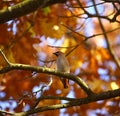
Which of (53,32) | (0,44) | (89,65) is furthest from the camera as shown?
(89,65)

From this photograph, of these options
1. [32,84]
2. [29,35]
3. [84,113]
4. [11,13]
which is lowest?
[84,113]

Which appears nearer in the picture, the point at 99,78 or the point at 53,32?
the point at 53,32

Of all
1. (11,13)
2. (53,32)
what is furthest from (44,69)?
(53,32)

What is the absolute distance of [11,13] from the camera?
3105 millimetres

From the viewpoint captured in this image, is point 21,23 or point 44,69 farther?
point 21,23

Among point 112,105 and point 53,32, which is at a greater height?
point 53,32

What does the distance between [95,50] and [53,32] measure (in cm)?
210

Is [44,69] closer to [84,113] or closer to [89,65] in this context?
[84,113]

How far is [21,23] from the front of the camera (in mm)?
4188

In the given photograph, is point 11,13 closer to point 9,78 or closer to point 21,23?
point 21,23

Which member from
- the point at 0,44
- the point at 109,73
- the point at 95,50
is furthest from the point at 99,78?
the point at 0,44

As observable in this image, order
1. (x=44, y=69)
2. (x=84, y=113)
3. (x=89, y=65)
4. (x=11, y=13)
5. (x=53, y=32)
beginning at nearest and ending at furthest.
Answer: (x=44, y=69) → (x=11, y=13) → (x=53, y=32) → (x=84, y=113) → (x=89, y=65)

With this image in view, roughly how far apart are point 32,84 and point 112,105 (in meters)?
1.01

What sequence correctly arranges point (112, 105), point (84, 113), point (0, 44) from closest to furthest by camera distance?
point (0, 44), point (112, 105), point (84, 113)
